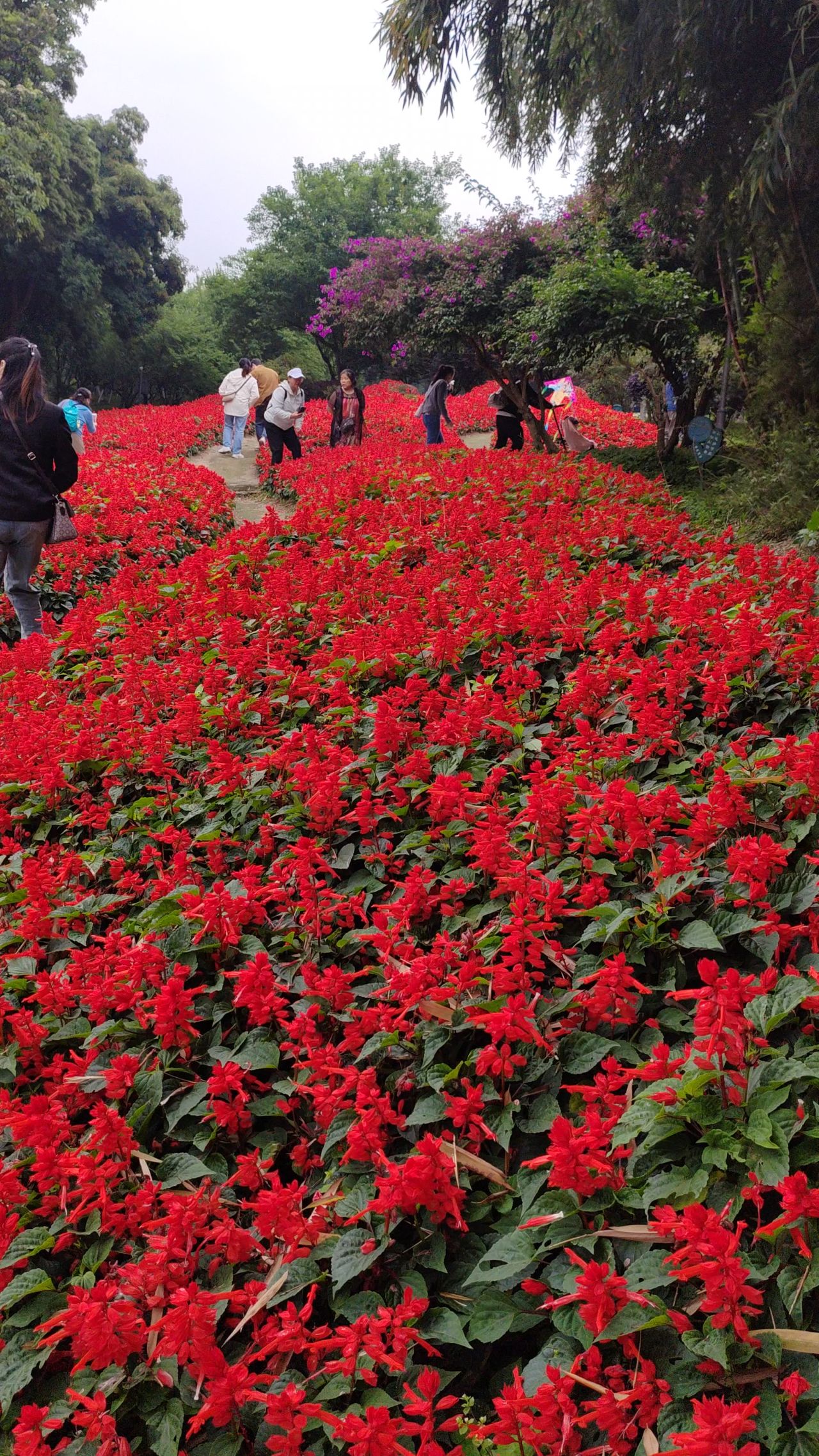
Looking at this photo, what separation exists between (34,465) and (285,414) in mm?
6847

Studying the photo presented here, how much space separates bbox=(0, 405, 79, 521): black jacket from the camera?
535cm

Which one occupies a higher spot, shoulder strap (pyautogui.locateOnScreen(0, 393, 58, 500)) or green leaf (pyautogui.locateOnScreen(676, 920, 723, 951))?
shoulder strap (pyautogui.locateOnScreen(0, 393, 58, 500))

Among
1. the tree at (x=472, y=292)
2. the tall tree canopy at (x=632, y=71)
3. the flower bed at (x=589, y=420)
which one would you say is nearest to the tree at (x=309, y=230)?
the flower bed at (x=589, y=420)

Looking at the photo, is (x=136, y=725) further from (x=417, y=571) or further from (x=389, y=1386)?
(x=389, y=1386)

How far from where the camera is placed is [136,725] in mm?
3863

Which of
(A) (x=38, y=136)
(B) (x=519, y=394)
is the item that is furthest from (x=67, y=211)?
(B) (x=519, y=394)

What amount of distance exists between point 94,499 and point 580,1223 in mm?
9148

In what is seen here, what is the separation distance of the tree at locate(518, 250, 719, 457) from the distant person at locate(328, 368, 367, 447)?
3696 mm

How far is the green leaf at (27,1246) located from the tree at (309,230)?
101 feet

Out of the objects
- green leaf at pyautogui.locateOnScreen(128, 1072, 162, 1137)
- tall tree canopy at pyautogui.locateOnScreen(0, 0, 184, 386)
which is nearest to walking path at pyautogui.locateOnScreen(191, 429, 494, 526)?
green leaf at pyautogui.locateOnScreen(128, 1072, 162, 1137)

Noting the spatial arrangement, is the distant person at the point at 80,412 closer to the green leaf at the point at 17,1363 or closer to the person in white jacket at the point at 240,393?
the person in white jacket at the point at 240,393

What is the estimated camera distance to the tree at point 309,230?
103 feet

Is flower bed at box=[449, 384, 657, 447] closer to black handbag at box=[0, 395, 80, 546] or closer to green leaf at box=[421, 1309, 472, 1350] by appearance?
black handbag at box=[0, 395, 80, 546]

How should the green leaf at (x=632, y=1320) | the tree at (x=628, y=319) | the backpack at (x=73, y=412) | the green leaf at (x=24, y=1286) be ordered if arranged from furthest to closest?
the backpack at (x=73, y=412), the tree at (x=628, y=319), the green leaf at (x=24, y=1286), the green leaf at (x=632, y=1320)
